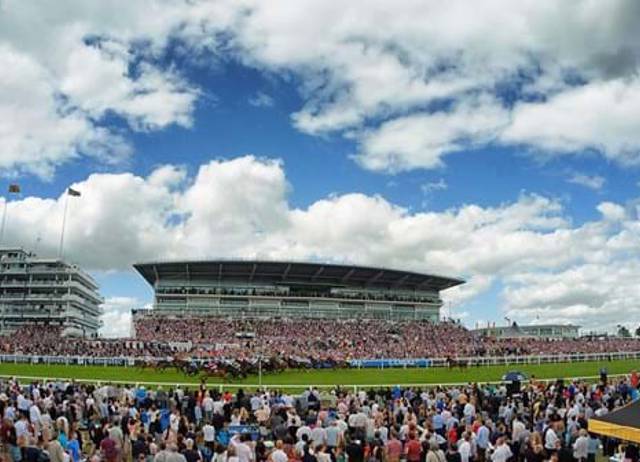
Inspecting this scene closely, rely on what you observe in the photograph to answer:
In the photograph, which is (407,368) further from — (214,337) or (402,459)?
(402,459)

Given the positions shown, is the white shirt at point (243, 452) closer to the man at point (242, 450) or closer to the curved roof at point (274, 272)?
the man at point (242, 450)

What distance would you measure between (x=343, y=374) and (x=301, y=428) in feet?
81.7

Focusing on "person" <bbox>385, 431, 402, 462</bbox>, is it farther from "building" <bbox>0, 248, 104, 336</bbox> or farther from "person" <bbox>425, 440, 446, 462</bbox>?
"building" <bbox>0, 248, 104, 336</bbox>

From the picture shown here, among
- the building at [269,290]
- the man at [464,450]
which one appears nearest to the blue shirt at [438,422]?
the man at [464,450]

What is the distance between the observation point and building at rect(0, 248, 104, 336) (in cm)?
9875

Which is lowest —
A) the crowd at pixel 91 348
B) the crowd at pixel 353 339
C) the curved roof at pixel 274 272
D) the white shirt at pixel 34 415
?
the white shirt at pixel 34 415

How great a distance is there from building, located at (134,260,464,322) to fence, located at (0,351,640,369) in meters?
34.8

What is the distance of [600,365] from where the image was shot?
44219 mm

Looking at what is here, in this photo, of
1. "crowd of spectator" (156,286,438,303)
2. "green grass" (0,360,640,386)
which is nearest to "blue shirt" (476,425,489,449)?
"green grass" (0,360,640,386)

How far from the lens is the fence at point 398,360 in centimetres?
4288

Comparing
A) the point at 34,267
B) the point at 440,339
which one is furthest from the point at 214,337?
the point at 34,267

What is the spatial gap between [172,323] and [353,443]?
57.2 metres

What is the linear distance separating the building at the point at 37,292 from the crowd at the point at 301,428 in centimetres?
8425

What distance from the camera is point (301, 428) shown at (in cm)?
1318
